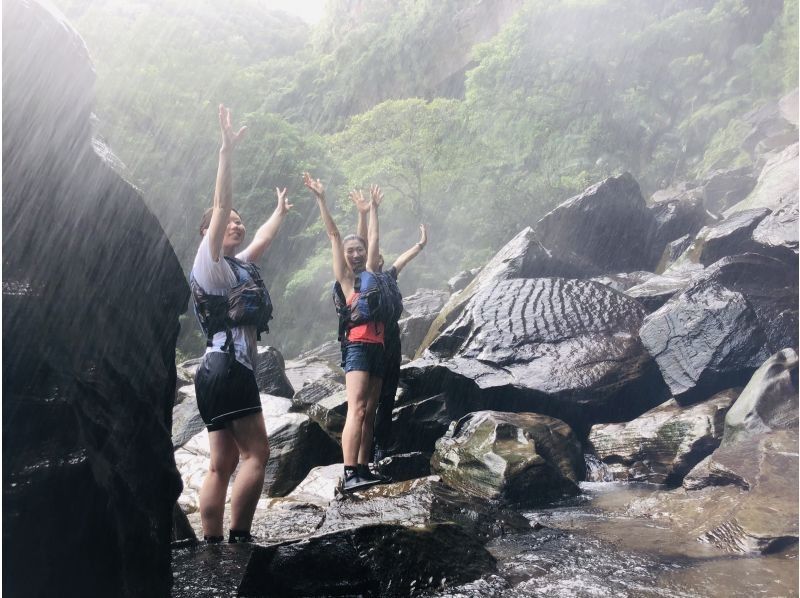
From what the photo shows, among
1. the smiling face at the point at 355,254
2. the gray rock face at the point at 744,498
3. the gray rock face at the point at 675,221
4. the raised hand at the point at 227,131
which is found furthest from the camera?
the gray rock face at the point at 675,221

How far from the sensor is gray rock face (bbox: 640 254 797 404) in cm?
686

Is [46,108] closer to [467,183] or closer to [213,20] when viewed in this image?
[467,183]

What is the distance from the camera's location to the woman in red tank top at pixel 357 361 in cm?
461

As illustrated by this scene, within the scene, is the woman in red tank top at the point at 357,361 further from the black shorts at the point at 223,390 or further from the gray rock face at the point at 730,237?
the gray rock face at the point at 730,237

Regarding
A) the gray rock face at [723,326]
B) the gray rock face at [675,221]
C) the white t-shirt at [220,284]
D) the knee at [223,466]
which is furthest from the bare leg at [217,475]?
the gray rock face at [675,221]

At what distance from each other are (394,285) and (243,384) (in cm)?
198

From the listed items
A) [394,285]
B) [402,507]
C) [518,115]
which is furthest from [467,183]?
[402,507]

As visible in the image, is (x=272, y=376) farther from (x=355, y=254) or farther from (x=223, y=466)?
(x=223, y=466)

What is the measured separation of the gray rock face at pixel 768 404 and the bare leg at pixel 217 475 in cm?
417

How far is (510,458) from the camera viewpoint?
5395mm

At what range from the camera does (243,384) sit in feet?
11.4

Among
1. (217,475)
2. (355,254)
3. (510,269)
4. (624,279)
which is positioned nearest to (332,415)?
(355,254)

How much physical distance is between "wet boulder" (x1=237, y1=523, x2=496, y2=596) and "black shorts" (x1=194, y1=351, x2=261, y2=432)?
797mm

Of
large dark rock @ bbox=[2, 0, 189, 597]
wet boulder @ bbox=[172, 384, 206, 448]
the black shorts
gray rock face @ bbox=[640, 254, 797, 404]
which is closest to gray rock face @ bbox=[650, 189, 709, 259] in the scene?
gray rock face @ bbox=[640, 254, 797, 404]
